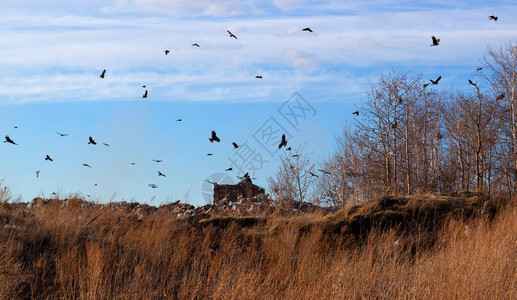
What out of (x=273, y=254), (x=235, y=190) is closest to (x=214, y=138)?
(x=273, y=254)

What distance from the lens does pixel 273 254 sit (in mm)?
8750

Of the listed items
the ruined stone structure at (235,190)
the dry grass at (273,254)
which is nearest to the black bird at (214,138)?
the dry grass at (273,254)

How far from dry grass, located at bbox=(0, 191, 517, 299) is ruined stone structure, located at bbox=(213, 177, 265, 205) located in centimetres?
764

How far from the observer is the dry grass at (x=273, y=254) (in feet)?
21.5

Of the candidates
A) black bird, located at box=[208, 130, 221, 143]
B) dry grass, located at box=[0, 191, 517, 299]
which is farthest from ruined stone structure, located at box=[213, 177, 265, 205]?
black bird, located at box=[208, 130, 221, 143]

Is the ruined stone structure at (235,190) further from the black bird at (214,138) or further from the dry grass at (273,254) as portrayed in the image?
the black bird at (214,138)

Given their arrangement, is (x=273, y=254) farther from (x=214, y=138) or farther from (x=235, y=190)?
(x=235, y=190)

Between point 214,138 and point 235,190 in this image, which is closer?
point 214,138

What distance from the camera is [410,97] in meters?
20.5

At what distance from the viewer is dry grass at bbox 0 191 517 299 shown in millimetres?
6539

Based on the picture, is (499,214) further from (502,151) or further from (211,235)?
(502,151)

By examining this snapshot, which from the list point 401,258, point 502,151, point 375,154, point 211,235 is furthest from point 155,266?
point 502,151

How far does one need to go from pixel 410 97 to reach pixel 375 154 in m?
3.02

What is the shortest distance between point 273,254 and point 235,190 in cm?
1059
